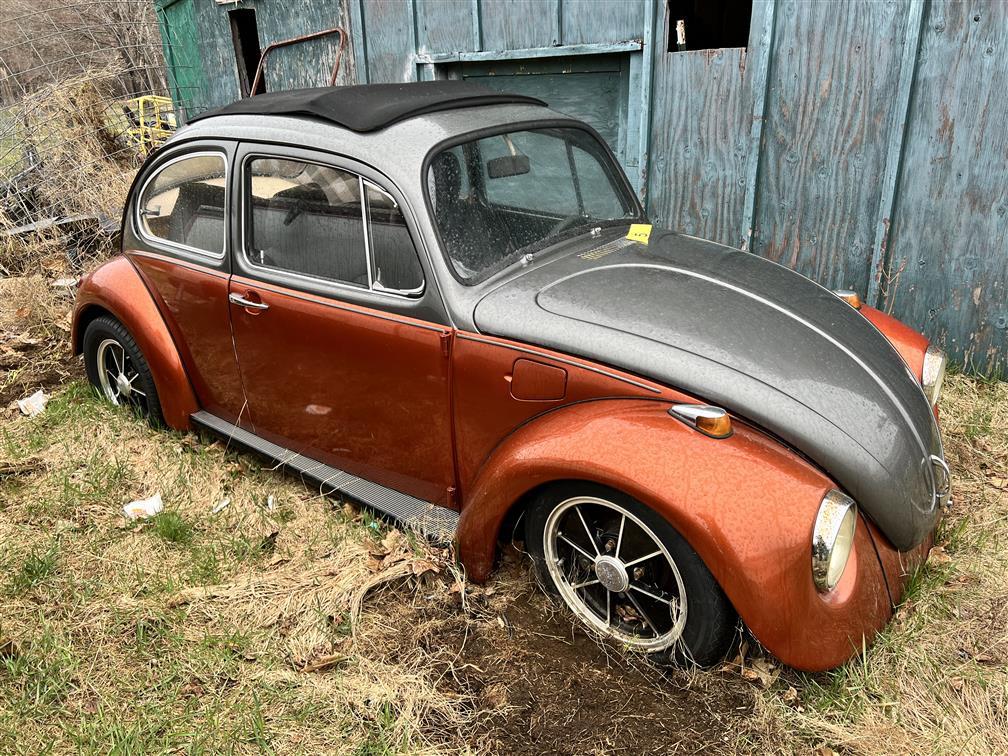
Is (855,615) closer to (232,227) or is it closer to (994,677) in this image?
(994,677)

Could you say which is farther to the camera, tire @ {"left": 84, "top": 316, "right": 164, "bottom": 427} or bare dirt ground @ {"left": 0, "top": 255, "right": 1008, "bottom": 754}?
tire @ {"left": 84, "top": 316, "right": 164, "bottom": 427}

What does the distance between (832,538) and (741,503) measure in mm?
265

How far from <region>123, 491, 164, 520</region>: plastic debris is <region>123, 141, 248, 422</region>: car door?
1.74 feet

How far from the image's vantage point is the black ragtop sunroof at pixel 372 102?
2945 mm

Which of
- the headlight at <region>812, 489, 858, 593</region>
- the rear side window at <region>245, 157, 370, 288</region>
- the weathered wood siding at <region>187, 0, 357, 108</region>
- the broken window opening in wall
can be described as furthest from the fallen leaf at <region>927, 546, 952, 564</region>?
the weathered wood siding at <region>187, 0, 357, 108</region>

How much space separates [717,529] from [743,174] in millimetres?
3613

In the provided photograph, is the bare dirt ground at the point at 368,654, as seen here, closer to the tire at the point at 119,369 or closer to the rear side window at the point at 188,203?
the tire at the point at 119,369

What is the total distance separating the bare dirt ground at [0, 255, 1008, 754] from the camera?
89.5 inches

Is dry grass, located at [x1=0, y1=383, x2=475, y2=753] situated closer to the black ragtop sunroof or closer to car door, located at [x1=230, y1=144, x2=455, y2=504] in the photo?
car door, located at [x1=230, y1=144, x2=455, y2=504]

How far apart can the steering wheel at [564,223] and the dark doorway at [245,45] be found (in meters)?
7.50

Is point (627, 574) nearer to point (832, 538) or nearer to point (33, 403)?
point (832, 538)

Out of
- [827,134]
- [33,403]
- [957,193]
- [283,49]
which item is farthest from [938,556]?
[283,49]

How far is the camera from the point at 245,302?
10.7ft

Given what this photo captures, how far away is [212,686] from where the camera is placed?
97.7 inches
